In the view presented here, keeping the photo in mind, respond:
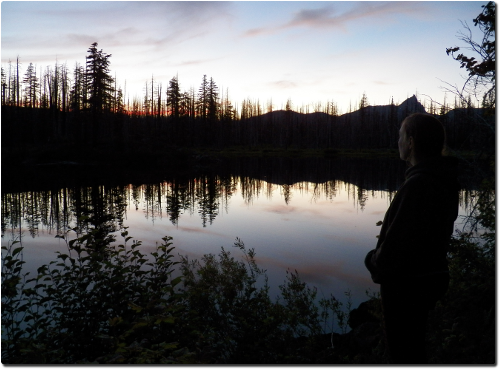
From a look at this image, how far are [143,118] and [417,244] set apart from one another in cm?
11105

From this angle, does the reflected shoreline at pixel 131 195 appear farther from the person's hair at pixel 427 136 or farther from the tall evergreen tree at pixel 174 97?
the tall evergreen tree at pixel 174 97

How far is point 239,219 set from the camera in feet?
57.0

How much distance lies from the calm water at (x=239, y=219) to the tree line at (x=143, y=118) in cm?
412

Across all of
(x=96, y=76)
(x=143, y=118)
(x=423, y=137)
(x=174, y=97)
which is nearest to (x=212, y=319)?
(x=423, y=137)

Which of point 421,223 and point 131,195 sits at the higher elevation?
point 421,223

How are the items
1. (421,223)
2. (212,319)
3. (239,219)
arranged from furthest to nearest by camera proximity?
(239,219)
(212,319)
(421,223)

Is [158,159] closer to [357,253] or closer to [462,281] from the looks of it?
[357,253]

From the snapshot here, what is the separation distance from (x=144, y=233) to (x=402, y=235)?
42.3 ft

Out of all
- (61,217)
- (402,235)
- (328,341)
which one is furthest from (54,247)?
(402,235)

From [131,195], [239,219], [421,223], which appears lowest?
[239,219]

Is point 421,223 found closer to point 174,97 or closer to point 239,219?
point 239,219

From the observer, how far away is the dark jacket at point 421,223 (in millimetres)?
2656

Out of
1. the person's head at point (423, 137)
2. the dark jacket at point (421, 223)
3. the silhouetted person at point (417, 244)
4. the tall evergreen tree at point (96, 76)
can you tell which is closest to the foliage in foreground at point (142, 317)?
the silhouetted person at point (417, 244)

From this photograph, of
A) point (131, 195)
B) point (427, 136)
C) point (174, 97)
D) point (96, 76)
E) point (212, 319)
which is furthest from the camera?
point (174, 97)
